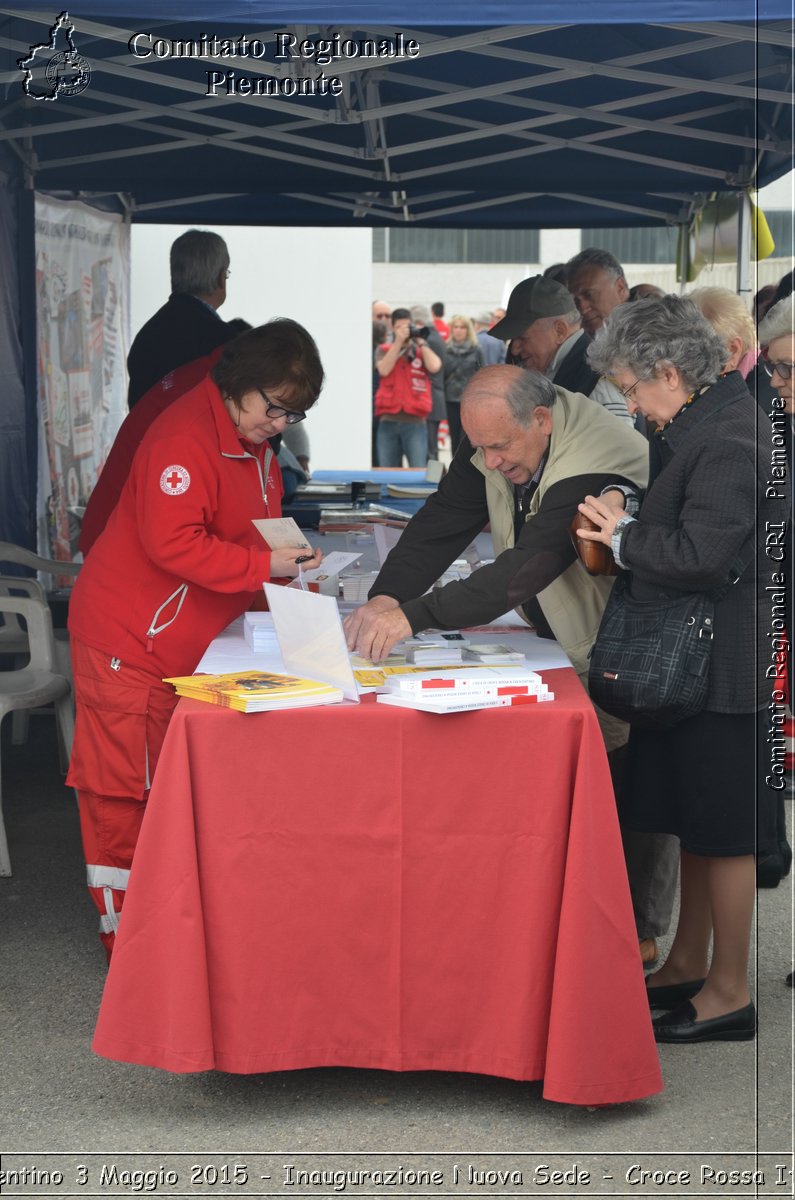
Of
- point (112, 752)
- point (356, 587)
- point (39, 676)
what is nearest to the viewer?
point (112, 752)

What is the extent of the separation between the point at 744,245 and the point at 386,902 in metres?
4.62

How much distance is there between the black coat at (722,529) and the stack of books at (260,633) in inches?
32.9

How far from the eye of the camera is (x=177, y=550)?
3158 mm

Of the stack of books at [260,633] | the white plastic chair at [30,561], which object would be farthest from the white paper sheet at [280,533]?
the white plastic chair at [30,561]

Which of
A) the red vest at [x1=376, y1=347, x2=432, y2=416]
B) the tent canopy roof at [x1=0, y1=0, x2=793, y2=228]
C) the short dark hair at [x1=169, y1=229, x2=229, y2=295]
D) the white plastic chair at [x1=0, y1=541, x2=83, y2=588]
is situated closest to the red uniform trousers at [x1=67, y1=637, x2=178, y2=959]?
the tent canopy roof at [x1=0, y1=0, x2=793, y2=228]

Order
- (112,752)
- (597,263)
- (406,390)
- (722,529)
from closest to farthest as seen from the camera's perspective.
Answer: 1. (722,529)
2. (112,752)
3. (597,263)
4. (406,390)

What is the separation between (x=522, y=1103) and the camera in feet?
9.30

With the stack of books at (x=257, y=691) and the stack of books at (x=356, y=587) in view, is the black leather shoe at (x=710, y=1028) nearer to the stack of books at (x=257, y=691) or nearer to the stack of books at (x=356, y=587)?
the stack of books at (x=257, y=691)

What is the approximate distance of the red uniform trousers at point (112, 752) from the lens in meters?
3.30

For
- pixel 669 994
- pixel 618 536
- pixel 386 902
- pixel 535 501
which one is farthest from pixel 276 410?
pixel 669 994

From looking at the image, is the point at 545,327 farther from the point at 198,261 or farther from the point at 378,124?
the point at 198,261

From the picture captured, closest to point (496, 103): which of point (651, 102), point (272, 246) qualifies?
point (651, 102)

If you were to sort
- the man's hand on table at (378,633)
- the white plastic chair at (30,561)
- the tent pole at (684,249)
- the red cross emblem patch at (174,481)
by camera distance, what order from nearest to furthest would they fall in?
the man's hand on table at (378,633)
the red cross emblem patch at (174,481)
the white plastic chair at (30,561)
the tent pole at (684,249)

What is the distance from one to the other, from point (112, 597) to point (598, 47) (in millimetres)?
2625
